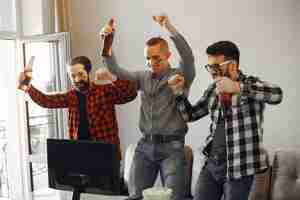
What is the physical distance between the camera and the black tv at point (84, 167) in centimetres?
240

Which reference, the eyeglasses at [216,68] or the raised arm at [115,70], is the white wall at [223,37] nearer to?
the raised arm at [115,70]

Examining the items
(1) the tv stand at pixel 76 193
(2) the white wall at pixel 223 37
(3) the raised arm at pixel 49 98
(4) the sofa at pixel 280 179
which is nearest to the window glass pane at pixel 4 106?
(2) the white wall at pixel 223 37

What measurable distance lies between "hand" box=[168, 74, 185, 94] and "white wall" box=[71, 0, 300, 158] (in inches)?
41.1

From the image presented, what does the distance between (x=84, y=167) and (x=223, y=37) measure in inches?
77.4

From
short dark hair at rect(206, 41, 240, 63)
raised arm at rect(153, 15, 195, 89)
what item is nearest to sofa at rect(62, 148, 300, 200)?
raised arm at rect(153, 15, 195, 89)

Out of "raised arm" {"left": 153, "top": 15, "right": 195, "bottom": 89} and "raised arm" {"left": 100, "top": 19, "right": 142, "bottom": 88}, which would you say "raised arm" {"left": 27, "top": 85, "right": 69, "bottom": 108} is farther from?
"raised arm" {"left": 153, "top": 15, "right": 195, "bottom": 89}

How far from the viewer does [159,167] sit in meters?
3.06

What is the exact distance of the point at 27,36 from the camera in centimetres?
439

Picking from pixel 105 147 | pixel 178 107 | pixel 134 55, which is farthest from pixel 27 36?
pixel 105 147

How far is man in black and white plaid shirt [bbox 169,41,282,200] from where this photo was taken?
106 inches

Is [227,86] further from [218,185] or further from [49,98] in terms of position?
[49,98]

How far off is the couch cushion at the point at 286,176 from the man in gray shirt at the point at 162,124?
2.56 ft

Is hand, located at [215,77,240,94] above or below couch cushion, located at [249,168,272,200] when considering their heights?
above

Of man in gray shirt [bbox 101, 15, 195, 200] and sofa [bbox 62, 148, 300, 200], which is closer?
man in gray shirt [bbox 101, 15, 195, 200]
